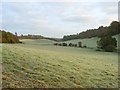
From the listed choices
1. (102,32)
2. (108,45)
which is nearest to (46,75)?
(108,45)

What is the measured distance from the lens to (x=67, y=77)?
51.1ft

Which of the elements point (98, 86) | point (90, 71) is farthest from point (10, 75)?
point (90, 71)

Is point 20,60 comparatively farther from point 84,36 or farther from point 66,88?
point 84,36

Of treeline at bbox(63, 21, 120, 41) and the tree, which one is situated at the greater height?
treeline at bbox(63, 21, 120, 41)

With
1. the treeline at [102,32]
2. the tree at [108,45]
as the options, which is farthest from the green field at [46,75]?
the treeline at [102,32]

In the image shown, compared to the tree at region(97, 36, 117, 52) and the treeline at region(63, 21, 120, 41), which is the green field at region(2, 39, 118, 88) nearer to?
the tree at region(97, 36, 117, 52)

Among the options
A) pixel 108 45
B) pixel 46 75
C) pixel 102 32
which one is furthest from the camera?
pixel 102 32

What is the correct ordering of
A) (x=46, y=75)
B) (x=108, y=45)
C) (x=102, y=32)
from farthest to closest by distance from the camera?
(x=102, y=32) → (x=108, y=45) → (x=46, y=75)

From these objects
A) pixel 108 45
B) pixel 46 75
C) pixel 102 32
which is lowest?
pixel 46 75

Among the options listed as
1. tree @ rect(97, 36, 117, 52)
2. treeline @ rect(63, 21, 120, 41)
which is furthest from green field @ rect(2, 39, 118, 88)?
treeline @ rect(63, 21, 120, 41)

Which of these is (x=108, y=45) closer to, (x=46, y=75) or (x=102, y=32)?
(x=102, y=32)

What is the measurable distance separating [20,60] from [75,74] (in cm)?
382

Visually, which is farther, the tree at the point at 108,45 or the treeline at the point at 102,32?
the treeline at the point at 102,32

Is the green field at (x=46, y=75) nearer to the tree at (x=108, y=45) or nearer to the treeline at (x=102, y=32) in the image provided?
the tree at (x=108, y=45)
